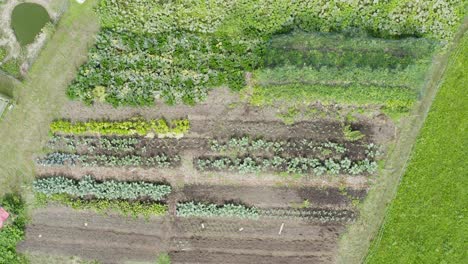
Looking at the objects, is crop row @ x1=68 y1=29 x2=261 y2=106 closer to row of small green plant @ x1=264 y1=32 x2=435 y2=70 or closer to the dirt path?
row of small green plant @ x1=264 y1=32 x2=435 y2=70

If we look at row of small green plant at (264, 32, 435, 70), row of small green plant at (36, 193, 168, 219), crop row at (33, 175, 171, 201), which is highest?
row of small green plant at (264, 32, 435, 70)

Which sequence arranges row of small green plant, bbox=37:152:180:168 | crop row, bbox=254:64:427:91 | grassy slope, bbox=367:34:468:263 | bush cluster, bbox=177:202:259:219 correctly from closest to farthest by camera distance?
crop row, bbox=254:64:427:91 < bush cluster, bbox=177:202:259:219 < row of small green plant, bbox=37:152:180:168 < grassy slope, bbox=367:34:468:263

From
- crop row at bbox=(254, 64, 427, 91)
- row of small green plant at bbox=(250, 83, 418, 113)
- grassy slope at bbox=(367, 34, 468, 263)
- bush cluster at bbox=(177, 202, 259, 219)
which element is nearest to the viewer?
crop row at bbox=(254, 64, 427, 91)

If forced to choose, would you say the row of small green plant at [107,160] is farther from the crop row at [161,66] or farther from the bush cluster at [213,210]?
the crop row at [161,66]

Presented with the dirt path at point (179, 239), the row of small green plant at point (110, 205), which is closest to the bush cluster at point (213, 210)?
the dirt path at point (179, 239)

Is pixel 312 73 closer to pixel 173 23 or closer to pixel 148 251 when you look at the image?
pixel 173 23

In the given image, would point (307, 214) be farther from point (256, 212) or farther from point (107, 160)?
point (107, 160)

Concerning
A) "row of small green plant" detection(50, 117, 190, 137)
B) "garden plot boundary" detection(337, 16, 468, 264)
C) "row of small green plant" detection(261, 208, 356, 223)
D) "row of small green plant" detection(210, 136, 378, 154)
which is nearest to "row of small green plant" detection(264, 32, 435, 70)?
"garden plot boundary" detection(337, 16, 468, 264)

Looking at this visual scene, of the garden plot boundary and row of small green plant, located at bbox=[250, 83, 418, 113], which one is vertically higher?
row of small green plant, located at bbox=[250, 83, 418, 113]
